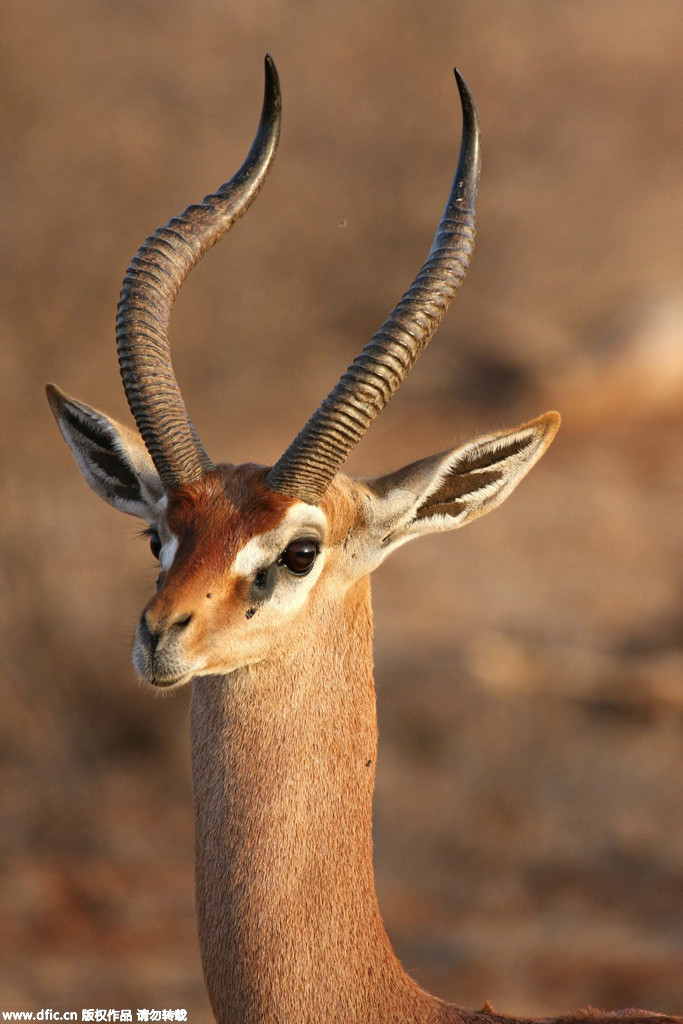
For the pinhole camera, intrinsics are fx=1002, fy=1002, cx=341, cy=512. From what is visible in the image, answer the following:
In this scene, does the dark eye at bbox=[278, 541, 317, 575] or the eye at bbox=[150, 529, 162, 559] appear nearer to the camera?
the dark eye at bbox=[278, 541, 317, 575]

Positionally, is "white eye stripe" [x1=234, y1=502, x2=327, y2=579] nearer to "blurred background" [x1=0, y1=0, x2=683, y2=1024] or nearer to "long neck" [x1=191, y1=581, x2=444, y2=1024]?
"long neck" [x1=191, y1=581, x2=444, y2=1024]

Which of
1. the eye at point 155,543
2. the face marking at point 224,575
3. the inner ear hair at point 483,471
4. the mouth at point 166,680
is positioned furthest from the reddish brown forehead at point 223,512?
the inner ear hair at point 483,471

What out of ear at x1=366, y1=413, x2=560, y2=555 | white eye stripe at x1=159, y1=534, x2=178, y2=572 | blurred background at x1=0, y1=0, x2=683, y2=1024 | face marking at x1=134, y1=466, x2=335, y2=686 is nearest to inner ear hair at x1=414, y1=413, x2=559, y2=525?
ear at x1=366, y1=413, x2=560, y2=555

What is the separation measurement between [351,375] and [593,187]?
14371 mm

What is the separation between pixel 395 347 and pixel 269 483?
80 centimetres

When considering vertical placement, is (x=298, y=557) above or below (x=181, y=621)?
above

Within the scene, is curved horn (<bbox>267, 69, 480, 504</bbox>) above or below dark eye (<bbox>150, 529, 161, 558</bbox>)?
above

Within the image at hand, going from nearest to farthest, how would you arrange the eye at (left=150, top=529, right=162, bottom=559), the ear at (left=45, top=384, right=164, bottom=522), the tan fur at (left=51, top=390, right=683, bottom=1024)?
Answer: the tan fur at (left=51, top=390, right=683, bottom=1024)
the eye at (left=150, top=529, right=162, bottom=559)
the ear at (left=45, top=384, right=164, bottom=522)

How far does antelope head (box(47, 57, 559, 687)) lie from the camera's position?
13.5ft

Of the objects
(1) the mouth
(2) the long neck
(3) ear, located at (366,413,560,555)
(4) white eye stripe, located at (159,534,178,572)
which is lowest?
(2) the long neck

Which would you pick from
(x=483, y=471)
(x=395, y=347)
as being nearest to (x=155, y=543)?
(x=395, y=347)

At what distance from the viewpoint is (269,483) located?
4395 millimetres

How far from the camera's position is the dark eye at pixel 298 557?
14.2ft

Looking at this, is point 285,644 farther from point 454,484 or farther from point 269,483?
point 454,484
